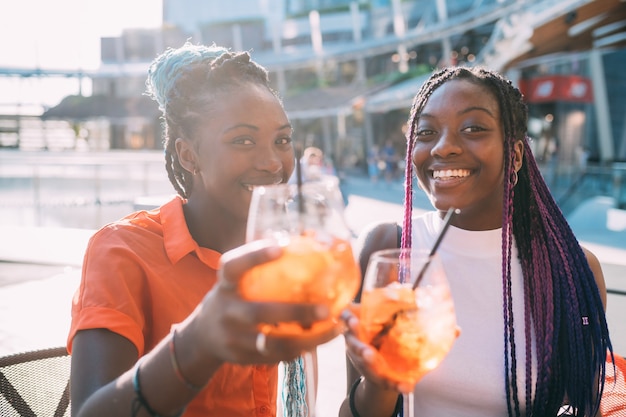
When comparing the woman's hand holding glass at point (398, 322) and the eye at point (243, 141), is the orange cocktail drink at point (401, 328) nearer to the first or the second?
the woman's hand holding glass at point (398, 322)

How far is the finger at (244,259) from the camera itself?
0.86 m

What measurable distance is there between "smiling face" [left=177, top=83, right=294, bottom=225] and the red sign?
14.7m

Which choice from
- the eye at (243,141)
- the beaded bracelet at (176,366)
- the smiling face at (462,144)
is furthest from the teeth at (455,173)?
the beaded bracelet at (176,366)

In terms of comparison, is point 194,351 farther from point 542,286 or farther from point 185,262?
point 542,286

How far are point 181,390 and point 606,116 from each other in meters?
18.0

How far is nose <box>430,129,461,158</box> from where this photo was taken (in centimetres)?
184

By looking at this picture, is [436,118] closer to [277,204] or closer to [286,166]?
[286,166]

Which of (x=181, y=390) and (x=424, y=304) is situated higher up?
(x=424, y=304)

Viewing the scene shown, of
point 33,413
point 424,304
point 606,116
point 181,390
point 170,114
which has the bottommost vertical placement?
point 33,413

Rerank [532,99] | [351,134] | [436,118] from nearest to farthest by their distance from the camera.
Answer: [436,118] → [532,99] → [351,134]

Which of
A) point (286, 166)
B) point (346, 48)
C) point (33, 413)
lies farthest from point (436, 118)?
point (346, 48)

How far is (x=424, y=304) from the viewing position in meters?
1.10

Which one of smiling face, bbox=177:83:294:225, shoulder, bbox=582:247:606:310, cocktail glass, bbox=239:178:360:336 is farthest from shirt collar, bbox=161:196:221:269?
shoulder, bbox=582:247:606:310

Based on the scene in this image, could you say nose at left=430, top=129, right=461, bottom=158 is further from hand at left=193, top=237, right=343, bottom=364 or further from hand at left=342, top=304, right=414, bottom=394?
hand at left=193, top=237, right=343, bottom=364
